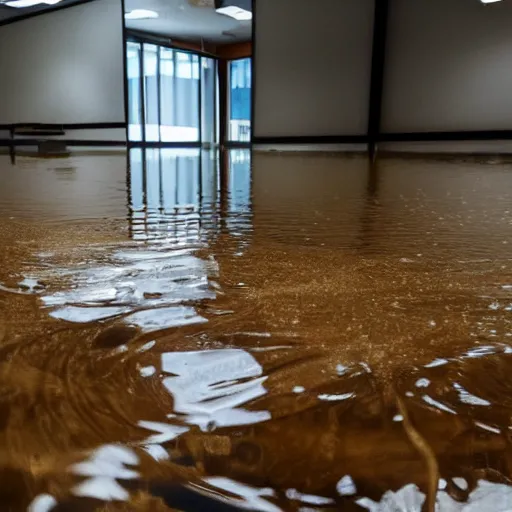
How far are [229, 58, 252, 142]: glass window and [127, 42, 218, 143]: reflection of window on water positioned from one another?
46 cm

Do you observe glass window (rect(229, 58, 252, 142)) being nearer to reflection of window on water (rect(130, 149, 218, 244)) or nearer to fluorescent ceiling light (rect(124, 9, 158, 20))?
fluorescent ceiling light (rect(124, 9, 158, 20))

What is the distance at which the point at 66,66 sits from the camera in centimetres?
1037

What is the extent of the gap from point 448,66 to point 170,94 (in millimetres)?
7764

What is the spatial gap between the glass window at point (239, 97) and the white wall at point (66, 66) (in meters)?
4.15

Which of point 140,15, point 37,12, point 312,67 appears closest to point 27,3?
point 37,12

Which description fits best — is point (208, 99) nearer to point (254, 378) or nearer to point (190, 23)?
point (190, 23)

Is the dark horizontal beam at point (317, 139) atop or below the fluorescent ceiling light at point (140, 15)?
below

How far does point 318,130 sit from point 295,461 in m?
8.02

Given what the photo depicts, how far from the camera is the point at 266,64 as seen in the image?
8219 mm

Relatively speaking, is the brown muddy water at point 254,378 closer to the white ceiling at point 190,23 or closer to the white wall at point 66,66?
the white ceiling at point 190,23

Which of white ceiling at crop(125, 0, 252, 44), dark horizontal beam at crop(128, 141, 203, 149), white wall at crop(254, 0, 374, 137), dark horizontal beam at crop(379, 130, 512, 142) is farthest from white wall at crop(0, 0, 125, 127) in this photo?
dark horizontal beam at crop(379, 130, 512, 142)

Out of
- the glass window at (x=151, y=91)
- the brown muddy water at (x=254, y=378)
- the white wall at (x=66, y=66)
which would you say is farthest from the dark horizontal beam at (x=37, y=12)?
the brown muddy water at (x=254, y=378)

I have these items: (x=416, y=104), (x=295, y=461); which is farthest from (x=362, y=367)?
(x=416, y=104)

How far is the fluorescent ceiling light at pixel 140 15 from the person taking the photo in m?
10.2
